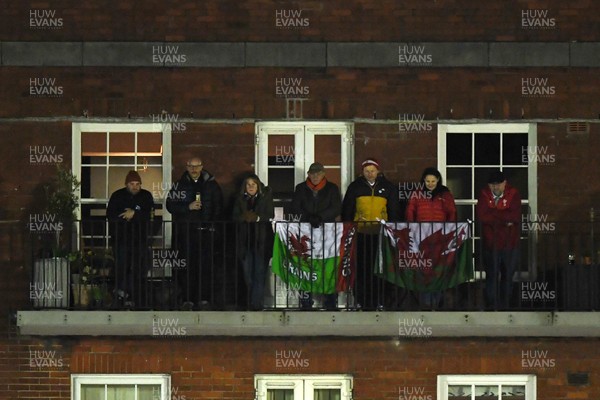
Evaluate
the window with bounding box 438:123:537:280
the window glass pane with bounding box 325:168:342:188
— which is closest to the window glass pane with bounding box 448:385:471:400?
the window with bounding box 438:123:537:280

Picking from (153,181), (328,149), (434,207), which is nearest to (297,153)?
(328,149)

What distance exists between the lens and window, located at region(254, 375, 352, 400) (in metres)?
22.2

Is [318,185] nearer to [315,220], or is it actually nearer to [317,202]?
[317,202]

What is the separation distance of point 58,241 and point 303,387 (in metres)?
3.40

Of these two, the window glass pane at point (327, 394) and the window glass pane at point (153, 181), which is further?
the window glass pane at point (153, 181)

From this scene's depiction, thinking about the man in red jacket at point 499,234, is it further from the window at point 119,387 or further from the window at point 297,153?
the window at point 119,387

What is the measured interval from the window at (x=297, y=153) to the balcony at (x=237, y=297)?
1.22 meters

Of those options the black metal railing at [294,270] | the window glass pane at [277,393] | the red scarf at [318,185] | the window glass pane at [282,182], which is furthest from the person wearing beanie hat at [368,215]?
the window glass pane at [277,393]

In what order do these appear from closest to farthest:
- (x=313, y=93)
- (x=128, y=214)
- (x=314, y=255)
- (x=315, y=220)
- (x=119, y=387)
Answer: (x=315, y=220) → (x=314, y=255) → (x=128, y=214) → (x=119, y=387) → (x=313, y=93)

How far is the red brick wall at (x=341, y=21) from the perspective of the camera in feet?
73.8

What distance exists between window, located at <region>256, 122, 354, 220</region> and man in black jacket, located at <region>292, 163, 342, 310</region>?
1094 mm

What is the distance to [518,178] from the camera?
2264 centimetres

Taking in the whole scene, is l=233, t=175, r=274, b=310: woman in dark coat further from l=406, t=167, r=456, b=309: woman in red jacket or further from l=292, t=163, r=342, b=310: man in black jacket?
l=406, t=167, r=456, b=309: woman in red jacket

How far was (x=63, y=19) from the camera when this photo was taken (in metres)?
22.5
